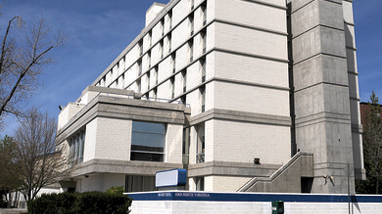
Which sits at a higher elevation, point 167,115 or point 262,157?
point 167,115

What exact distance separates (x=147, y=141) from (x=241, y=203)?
1503 cm

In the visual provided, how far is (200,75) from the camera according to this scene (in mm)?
39438

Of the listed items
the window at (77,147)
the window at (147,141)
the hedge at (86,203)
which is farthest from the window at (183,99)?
the hedge at (86,203)

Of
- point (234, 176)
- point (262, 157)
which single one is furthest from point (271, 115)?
point (234, 176)

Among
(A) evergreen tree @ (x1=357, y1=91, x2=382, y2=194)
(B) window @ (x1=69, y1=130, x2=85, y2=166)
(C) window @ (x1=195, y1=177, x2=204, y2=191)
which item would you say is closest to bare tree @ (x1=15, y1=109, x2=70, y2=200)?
(B) window @ (x1=69, y1=130, x2=85, y2=166)

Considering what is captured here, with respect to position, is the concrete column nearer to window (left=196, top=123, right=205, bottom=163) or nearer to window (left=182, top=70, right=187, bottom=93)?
window (left=196, top=123, right=205, bottom=163)

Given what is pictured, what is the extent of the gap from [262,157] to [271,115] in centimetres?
408

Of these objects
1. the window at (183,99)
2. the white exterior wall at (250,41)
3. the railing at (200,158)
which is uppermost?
the white exterior wall at (250,41)

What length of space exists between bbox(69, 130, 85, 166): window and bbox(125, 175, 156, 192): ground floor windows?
6.43m

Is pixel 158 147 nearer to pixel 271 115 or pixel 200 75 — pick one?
pixel 200 75

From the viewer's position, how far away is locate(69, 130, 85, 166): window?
134 ft

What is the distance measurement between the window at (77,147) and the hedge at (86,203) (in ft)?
66.5

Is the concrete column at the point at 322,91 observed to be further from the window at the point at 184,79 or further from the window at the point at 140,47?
the window at the point at 140,47

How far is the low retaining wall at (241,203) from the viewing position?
22.2 m
